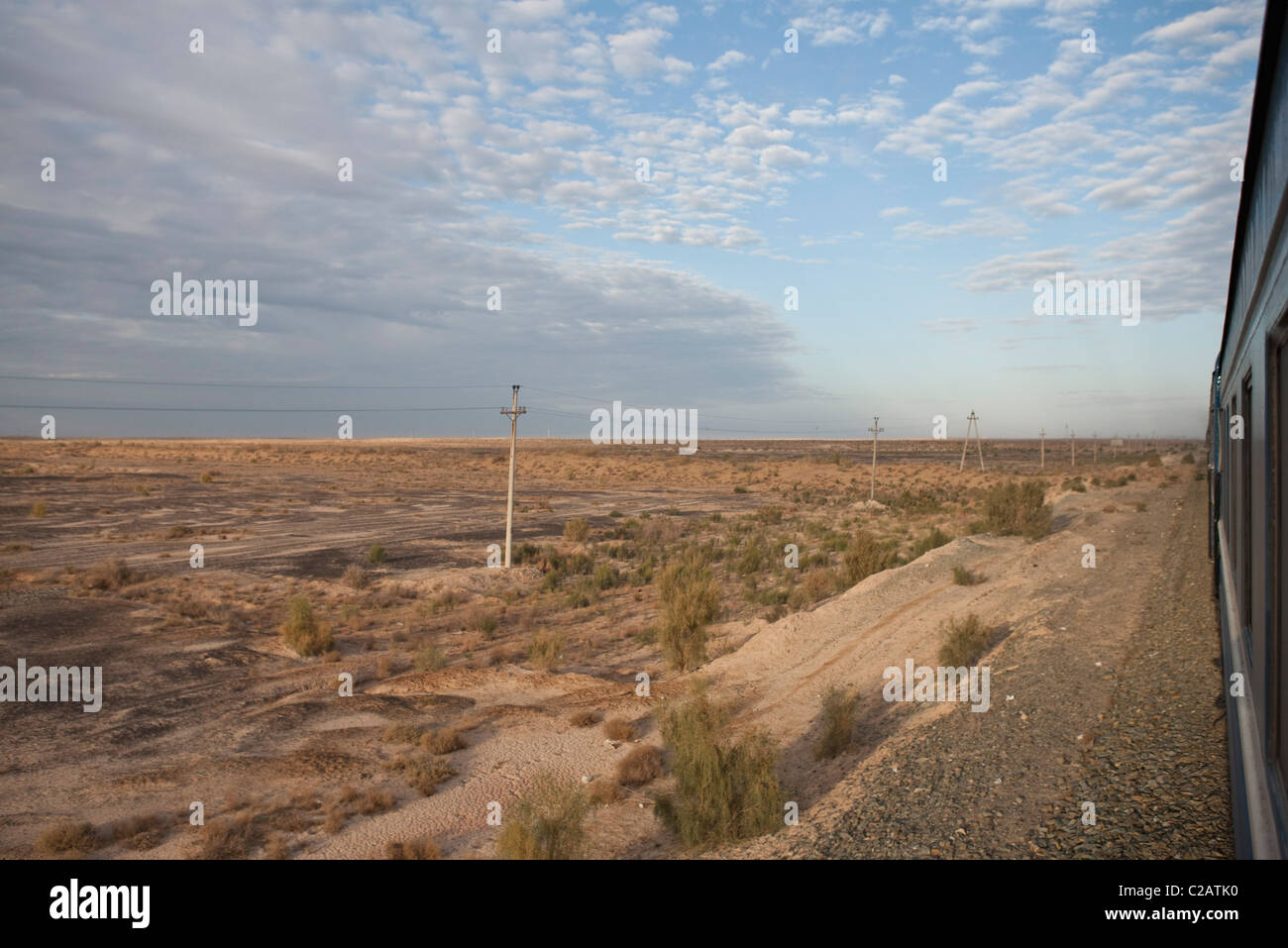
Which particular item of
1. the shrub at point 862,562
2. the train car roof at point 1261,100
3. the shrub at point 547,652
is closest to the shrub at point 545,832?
the train car roof at point 1261,100

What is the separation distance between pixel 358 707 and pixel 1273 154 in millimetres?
13952

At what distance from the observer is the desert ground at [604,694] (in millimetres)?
7117

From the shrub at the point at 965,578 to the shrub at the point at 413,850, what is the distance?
12664 millimetres

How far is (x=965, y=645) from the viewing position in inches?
461

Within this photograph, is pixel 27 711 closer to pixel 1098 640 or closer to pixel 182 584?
pixel 182 584

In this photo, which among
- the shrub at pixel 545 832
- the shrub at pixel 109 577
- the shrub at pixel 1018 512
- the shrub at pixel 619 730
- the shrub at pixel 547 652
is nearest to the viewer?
the shrub at pixel 545 832

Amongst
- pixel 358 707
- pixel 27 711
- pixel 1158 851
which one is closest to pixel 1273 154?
pixel 1158 851

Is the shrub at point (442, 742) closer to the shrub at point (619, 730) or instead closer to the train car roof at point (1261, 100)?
the shrub at point (619, 730)

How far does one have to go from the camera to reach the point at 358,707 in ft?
44.0

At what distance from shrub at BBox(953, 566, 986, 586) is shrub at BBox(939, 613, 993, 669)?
464 centimetres

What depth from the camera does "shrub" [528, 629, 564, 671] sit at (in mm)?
16297

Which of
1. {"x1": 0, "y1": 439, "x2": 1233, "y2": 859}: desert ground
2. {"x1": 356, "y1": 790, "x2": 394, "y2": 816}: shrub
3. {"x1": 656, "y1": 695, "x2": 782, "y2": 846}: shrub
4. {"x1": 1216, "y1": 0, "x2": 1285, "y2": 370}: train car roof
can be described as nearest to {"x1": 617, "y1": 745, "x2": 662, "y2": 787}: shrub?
{"x1": 0, "y1": 439, "x2": 1233, "y2": 859}: desert ground

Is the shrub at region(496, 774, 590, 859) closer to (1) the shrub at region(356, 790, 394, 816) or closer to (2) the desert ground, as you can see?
(2) the desert ground

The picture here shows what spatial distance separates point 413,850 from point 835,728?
5471 millimetres
